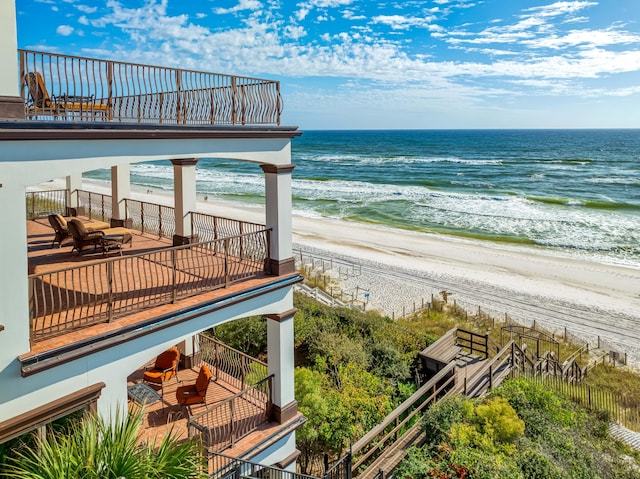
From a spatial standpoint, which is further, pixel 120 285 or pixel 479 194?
pixel 479 194

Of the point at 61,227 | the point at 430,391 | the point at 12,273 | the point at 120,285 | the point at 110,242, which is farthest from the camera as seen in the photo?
the point at 430,391

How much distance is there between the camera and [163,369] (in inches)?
436

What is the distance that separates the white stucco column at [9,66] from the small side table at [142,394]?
5.85m

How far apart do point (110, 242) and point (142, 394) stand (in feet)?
12.0

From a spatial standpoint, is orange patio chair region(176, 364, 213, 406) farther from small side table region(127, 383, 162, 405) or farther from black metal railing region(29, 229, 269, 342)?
black metal railing region(29, 229, 269, 342)

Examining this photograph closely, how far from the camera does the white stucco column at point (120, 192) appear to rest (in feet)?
46.8

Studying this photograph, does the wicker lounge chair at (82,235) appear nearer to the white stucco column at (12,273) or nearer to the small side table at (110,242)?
the small side table at (110,242)

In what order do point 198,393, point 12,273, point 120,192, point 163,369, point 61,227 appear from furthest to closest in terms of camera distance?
point 120,192 < point 61,227 < point 163,369 < point 198,393 < point 12,273

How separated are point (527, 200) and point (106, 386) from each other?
199 ft

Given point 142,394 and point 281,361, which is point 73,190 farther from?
point 281,361

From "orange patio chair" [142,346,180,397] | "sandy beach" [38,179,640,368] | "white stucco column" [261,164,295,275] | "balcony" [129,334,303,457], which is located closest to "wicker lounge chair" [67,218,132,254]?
"orange patio chair" [142,346,180,397]

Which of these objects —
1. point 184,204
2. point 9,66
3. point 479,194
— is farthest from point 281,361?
point 479,194

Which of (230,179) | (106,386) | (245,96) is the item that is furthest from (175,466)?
(230,179)

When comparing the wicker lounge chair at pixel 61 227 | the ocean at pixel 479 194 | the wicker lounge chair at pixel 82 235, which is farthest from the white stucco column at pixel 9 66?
the ocean at pixel 479 194
